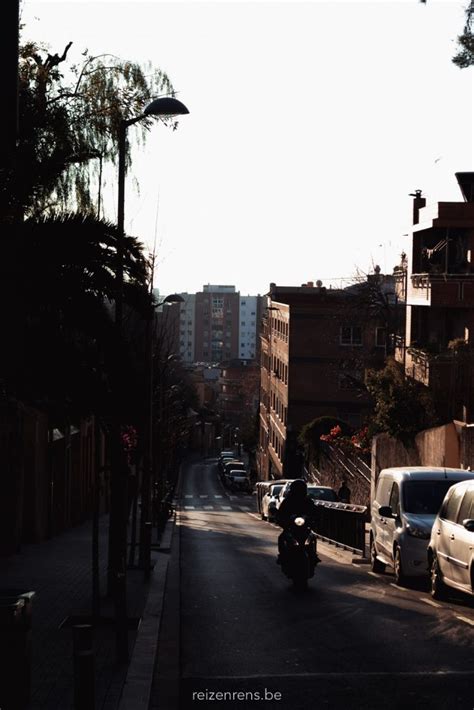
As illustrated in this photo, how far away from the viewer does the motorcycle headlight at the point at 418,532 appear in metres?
17.9

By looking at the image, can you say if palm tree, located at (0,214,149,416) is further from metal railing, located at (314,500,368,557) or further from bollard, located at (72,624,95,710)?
metal railing, located at (314,500,368,557)

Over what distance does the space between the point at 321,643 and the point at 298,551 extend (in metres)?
5.40

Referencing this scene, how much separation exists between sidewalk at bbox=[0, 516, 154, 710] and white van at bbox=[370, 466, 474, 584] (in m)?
4.00

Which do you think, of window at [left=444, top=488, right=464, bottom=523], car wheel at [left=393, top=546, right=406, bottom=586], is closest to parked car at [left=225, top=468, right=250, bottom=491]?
car wheel at [left=393, top=546, right=406, bottom=586]

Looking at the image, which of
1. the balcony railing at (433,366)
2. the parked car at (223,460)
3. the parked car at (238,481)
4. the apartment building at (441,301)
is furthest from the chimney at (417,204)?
the parked car at (223,460)

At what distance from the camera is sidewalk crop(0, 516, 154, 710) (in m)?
9.56

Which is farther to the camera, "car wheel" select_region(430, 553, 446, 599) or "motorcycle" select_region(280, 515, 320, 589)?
"motorcycle" select_region(280, 515, 320, 589)

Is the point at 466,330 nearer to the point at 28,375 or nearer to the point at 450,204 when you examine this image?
the point at 450,204

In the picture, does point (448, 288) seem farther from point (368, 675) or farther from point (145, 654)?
point (368, 675)

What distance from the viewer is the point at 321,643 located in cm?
1199

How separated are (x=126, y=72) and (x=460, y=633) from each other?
14.9 m

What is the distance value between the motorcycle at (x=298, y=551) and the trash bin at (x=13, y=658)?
8854mm

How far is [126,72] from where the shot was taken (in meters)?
23.8

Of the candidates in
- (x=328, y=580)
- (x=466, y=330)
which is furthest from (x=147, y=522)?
(x=466, y=330)
